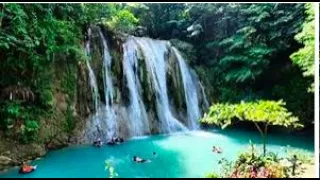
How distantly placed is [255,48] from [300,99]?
2.35 meters

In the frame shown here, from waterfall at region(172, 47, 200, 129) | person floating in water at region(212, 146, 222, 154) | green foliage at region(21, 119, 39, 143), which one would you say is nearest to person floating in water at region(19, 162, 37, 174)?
green foliage at region(21, 119, 39, 143)

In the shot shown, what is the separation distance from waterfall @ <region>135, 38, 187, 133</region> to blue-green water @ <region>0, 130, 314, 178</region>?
70cm

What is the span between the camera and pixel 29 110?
9211 mm

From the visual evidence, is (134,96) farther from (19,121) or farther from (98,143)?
(19,121)

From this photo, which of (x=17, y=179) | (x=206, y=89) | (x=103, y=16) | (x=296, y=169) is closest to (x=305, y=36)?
(x=296, y=169)

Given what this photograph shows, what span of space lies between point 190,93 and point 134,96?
9.18 ft

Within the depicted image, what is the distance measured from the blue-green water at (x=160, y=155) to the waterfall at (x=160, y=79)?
697 mm

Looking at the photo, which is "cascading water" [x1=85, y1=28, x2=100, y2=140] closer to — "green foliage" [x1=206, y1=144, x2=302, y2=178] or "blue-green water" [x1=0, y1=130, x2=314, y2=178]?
"blue-green water" [x1=0, y1=130, x2=314, y2=178]

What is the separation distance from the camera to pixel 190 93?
14.6 metres

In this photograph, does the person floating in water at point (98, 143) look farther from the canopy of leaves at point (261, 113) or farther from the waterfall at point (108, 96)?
the canopy of leaves at point (261, 113)

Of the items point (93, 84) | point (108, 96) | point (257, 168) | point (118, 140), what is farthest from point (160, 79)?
point (257, 168)

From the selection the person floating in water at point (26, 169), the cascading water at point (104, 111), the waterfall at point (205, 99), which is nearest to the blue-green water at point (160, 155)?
the person floating in water at point (26, 169)

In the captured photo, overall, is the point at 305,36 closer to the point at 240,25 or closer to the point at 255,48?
the point at 255,48

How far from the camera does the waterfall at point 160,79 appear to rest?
13117 mm
